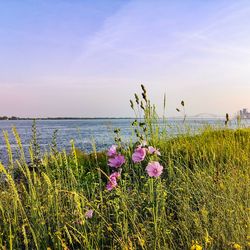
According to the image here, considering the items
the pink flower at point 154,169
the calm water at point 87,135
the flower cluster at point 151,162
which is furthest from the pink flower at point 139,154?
the calm water at point 87,135

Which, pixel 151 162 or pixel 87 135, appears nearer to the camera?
pixel 151 162

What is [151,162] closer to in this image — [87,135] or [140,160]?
[140,160]

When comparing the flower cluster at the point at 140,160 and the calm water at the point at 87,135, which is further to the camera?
the calm water at the point at 87,135

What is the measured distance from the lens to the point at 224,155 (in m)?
6.91

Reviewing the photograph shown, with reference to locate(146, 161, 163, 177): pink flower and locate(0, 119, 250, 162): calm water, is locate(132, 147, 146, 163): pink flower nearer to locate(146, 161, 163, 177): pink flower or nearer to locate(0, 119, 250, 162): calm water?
locate(146, 161, 163, 177): pink flower

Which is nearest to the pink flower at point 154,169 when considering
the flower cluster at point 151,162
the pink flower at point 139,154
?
the flower cluster at point 151,162

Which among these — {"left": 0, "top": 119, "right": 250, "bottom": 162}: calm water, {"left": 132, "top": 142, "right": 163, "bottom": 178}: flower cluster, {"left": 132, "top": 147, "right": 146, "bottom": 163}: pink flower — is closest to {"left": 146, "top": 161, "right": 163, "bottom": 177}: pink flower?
{"left": 132, "top": 142, "right": 163, "bottom": 178}: flower cluster

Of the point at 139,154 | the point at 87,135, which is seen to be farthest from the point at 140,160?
the point at 87,135

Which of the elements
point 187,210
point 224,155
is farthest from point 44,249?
point 224,155

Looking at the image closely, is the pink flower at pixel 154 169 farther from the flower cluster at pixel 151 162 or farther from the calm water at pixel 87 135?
the calm water at pixel 87 135

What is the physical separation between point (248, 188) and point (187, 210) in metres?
0.79

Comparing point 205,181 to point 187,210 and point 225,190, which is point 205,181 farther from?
point 187,210

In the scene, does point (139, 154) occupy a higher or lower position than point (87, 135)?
higher

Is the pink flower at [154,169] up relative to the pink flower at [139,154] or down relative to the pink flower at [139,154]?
down
